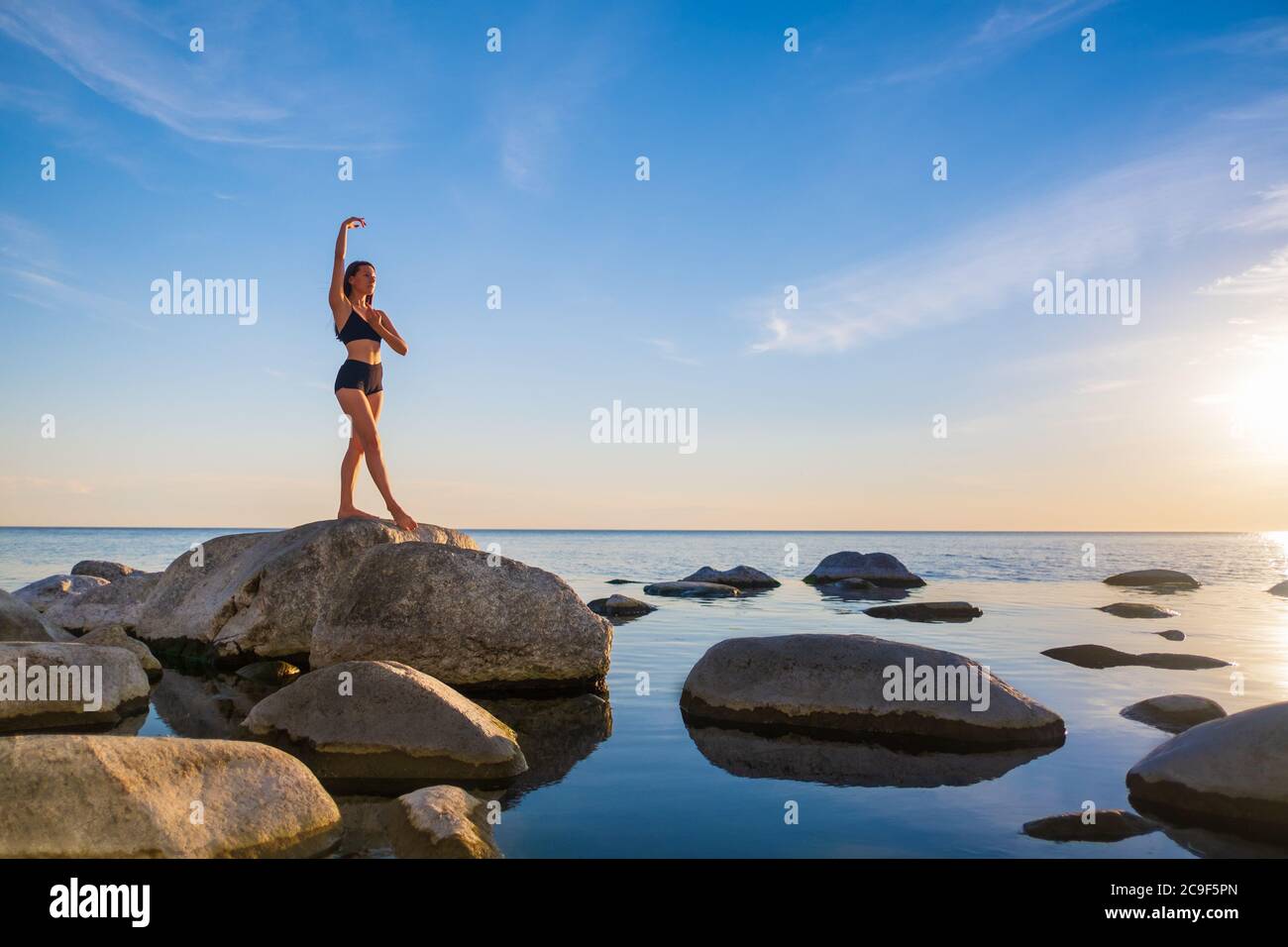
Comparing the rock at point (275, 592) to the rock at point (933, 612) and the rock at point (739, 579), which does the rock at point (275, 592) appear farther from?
the rock at point (739, 579)

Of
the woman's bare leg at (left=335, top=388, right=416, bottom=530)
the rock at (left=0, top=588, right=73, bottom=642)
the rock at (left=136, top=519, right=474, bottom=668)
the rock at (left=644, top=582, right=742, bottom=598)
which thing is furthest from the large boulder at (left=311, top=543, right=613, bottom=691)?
the rock at (left=644, top=582, right=742, bottom=598)

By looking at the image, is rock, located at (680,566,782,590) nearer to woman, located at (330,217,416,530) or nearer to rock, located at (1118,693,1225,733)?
woman, located at (330,217,416,530)

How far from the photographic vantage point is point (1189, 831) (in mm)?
4824

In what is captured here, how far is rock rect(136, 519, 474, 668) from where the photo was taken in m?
9.68

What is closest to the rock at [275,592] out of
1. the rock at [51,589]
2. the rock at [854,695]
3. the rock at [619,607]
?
the rock at [854,695]

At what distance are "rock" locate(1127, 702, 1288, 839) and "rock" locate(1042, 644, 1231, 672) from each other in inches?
193

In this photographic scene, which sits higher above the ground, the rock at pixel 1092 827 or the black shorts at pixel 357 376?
the black shorts at pixel 357 376

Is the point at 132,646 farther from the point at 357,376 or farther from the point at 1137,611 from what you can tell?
the point at 1137,611

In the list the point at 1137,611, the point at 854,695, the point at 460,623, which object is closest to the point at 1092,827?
the point at 854,695

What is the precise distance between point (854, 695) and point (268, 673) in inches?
242

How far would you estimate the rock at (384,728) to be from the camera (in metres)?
5.84

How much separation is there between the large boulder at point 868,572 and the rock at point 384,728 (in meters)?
20.0
